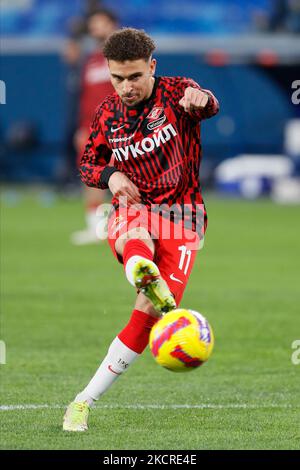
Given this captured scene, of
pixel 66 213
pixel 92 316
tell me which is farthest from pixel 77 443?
pixel 66 213

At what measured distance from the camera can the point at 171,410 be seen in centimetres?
656

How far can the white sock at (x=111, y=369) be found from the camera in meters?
6.03

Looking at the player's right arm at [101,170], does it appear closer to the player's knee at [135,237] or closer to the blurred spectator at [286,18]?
the player's knee at [135,237]

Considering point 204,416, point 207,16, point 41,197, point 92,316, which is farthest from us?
point 207,16

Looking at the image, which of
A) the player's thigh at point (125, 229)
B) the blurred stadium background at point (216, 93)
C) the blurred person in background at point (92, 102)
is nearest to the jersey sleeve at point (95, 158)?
the player's thigh at point (125, 229)

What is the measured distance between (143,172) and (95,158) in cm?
36

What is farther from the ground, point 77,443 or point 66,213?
point 77,443

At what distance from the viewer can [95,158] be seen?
258 inches

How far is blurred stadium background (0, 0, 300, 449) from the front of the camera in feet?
21.3

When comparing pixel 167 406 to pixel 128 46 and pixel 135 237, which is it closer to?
pixel 135 237

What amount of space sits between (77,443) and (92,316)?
4.46m

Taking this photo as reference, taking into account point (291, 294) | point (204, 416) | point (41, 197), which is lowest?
point (41, 197)

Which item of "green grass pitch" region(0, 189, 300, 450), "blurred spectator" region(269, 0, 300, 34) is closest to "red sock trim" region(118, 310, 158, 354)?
"green grass pitch" region(0, 189, 300, 450)
